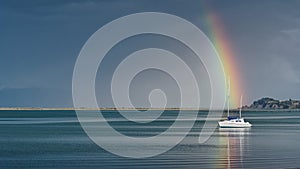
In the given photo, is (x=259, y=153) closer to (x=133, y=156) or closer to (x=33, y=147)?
(x=133, y=156)

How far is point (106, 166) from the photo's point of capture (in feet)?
148

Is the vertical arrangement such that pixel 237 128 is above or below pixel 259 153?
above

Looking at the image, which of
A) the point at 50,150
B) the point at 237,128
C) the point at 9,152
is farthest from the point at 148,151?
the point at 237,128

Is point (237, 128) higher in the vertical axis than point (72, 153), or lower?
higher

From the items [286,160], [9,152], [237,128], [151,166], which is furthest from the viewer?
[237,128]

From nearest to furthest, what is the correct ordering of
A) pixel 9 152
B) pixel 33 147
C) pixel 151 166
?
pixel 151 166, pixel 9 152, pixel 33 147

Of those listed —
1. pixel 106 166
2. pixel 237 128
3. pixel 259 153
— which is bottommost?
pixel 106 166

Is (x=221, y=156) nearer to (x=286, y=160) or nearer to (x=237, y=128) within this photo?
(x=286, y=160)

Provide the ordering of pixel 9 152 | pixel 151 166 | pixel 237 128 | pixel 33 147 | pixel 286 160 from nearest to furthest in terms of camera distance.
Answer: pixel 151 166, pixel 286 160, pixel 9 152, pixel 33 147, pixel 237 128

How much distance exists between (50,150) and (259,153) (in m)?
21.5

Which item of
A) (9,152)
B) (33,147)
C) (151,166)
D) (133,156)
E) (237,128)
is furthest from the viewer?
(237,128)

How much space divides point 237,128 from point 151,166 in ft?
248

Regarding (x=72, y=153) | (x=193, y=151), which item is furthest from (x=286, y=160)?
(x=72, y=153)

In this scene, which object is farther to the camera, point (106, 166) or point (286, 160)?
point (286, 160)
